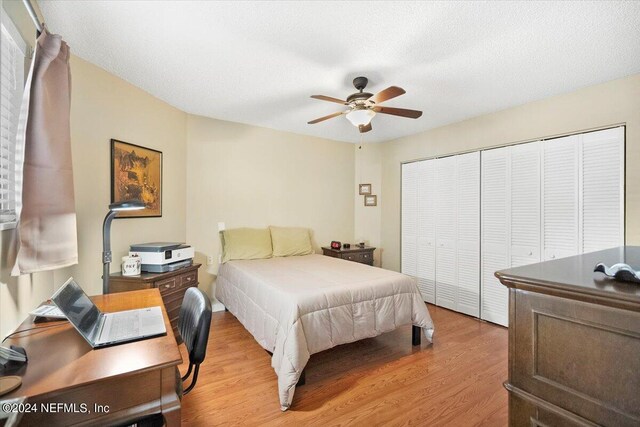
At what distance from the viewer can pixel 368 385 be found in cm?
216

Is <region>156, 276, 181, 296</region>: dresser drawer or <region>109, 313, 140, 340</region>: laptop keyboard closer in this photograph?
<region>109, 313, 140, 340</region>: laptop keyboard

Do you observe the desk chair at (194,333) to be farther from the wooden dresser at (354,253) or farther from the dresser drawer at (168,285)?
the wooden dresser at (354,253)

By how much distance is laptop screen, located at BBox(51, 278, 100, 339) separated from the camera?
111 cm

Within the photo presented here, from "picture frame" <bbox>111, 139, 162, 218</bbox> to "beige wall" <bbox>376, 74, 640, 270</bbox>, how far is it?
3389 millimetres

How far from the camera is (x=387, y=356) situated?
259 cm

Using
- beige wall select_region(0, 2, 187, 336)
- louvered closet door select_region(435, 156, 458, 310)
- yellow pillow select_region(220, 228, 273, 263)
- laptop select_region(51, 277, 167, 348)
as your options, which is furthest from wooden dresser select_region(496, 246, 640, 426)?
yellow pillow select_region(220, 228, 273, 263)

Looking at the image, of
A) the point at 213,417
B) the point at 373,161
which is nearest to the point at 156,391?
the point at 213,417

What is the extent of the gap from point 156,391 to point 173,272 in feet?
6.01

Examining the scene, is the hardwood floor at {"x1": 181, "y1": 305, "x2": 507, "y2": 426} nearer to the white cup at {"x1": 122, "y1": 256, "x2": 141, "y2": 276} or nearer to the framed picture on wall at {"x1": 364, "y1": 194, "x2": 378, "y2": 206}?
the white cup at {"x1": 122, "y1": 256, "x2": 141, "y2": 276}

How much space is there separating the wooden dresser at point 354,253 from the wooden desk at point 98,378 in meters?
3.22

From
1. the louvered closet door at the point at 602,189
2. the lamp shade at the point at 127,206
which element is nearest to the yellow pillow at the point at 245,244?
the lamp shade at the point at 127,206

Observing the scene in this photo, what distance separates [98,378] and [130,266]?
1.88m

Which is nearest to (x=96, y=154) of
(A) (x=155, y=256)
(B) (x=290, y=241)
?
(A) (x=155, y=256)

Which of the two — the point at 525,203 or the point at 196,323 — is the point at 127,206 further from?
the point at 525,203
